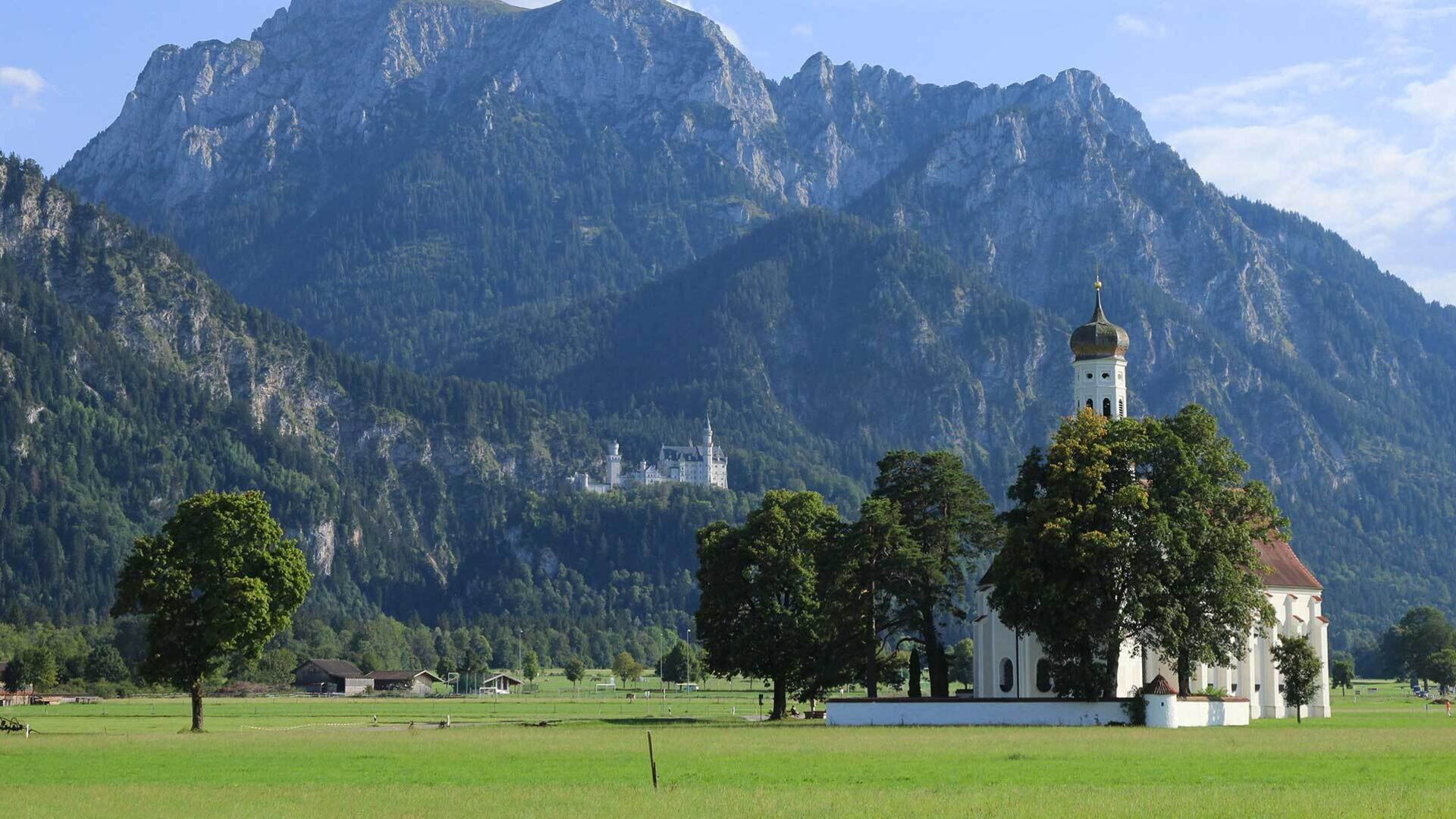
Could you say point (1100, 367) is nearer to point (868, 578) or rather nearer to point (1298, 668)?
point (1298, 668)

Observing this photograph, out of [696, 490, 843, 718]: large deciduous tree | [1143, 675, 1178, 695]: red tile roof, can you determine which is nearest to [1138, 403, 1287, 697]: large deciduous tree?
[1143, 675, 1178, 695]: red tile roof

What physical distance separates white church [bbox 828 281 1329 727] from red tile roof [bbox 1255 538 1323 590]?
91 millimetres

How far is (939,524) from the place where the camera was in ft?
347

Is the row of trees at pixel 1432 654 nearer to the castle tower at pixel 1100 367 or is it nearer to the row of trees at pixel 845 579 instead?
the castle tower at pixel 1100 367

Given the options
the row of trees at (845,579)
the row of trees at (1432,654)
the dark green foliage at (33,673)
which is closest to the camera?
the row of trees at (845,579)

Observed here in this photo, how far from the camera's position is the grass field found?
48.8 m

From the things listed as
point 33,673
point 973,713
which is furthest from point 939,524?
point 33,673

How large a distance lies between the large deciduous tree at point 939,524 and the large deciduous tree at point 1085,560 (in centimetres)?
815

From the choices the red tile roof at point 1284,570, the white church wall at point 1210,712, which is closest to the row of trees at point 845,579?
the white church wall at point 1210,712

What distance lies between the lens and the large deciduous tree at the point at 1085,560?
90.2 metres

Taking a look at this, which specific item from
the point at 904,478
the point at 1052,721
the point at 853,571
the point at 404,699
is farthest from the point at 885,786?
the point at 404,699

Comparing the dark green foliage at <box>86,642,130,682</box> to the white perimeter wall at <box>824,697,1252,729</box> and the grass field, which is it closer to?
the grass field

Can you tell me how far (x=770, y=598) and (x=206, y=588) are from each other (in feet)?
102

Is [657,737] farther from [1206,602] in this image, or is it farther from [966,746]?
[1206,602]
